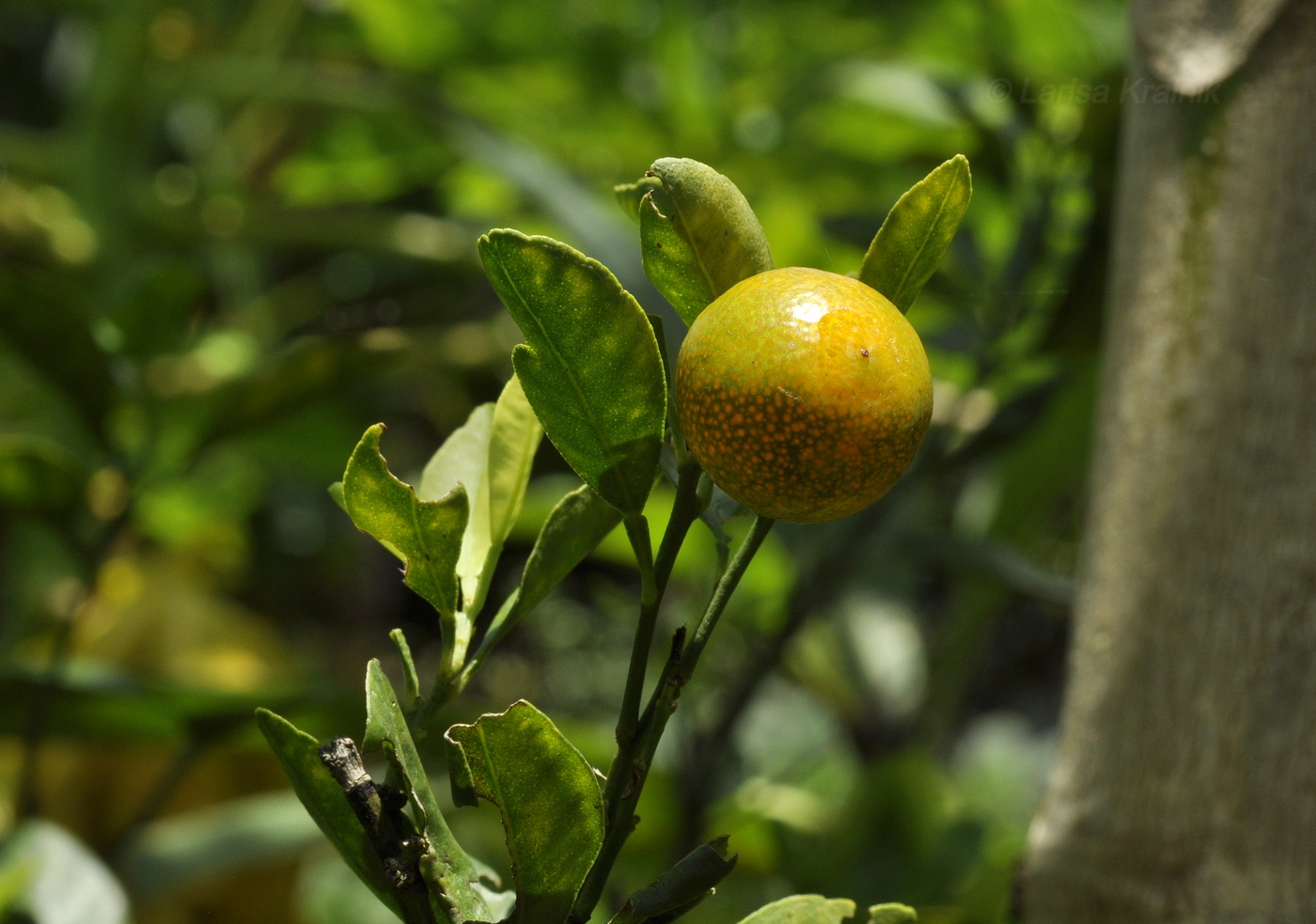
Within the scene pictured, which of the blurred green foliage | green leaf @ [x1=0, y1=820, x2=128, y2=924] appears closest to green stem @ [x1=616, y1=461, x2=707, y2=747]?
the blurred green foliage

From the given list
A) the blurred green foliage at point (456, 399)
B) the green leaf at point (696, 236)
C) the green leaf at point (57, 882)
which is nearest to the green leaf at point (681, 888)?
the green leaf at point (696, 236)

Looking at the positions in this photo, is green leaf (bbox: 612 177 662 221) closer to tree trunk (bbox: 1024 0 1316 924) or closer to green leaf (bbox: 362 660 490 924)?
green leaf (bbox: 362 660 490 924)

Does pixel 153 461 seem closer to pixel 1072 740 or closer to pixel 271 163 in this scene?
pixel 1072 740

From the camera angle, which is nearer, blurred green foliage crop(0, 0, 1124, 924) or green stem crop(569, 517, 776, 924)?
green stem crop(569, 517, 776, 924)

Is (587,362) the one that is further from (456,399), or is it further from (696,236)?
(456,399)

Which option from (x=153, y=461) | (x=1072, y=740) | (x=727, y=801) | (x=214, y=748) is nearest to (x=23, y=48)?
(x=153, y=461)

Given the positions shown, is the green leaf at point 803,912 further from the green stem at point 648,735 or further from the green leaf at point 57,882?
the green leaf at point 57,882
